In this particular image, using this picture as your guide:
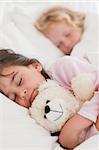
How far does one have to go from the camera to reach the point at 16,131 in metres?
1.16

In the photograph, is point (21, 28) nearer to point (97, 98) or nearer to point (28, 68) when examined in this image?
point (28, 68)

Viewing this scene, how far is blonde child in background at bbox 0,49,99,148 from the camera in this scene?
1.17 m

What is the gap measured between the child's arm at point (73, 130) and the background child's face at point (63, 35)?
84 centimetres

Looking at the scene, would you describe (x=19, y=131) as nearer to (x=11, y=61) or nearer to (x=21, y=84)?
(x=21, y=84)


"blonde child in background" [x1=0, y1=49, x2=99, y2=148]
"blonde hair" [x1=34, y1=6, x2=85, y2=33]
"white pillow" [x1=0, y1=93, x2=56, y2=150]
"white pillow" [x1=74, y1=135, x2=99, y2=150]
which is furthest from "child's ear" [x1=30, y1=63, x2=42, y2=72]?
"blonde hair" [x1=34, y1=6, x2=85, y2=33]

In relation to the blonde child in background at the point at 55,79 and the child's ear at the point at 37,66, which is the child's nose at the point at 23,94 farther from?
the child's ear at the point at 37,66

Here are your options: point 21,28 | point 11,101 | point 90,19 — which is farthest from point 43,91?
point 90,19

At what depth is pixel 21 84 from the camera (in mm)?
1320

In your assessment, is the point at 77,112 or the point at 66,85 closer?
the point at 77,112

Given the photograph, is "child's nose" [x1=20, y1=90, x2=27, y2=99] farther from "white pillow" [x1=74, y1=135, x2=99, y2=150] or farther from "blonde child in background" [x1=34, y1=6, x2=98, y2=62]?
"blonde child in background" [x1=34, y1=6, x2=98, y2=62]

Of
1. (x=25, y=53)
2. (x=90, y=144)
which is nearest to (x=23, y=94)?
(x=90, y=144)

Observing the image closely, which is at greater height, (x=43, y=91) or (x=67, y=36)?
(x=43, y=91)

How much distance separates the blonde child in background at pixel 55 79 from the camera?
117 cm

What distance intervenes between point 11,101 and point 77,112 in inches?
8.1
